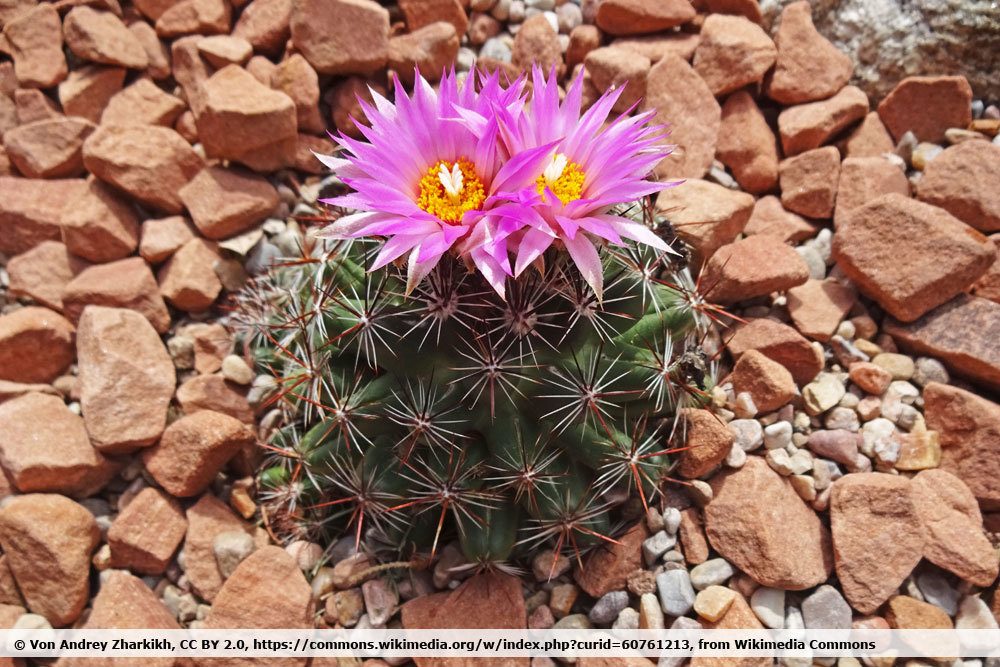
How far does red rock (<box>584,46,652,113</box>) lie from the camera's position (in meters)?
3.50

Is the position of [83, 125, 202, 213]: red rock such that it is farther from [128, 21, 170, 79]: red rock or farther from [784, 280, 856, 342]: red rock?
[784, 280, 856, 342]: red rock

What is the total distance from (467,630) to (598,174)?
1582 mm

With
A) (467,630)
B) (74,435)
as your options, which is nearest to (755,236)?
(467,630)

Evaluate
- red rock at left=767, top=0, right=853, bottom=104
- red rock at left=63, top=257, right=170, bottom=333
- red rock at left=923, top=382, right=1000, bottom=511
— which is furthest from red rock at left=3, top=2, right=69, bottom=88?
red rock at left=923, top=382, right=1000, bottom=511

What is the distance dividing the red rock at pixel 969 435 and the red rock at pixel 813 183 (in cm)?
97

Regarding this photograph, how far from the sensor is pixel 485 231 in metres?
1.77

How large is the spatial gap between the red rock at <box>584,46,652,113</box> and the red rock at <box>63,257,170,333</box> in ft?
7.59

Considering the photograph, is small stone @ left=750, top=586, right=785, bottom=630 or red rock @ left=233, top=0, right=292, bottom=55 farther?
red rock @ left=233, top=0, right=292, bottom=55

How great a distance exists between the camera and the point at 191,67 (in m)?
3.69

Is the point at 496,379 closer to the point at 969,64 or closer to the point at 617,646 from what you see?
the point at 617,646

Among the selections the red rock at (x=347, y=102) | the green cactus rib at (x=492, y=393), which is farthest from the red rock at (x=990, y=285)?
the red rock at (x=347, y=102)

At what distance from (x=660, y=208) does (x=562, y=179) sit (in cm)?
120

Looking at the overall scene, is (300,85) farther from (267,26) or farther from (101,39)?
(101,39)

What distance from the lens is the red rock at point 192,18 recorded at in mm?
3779
